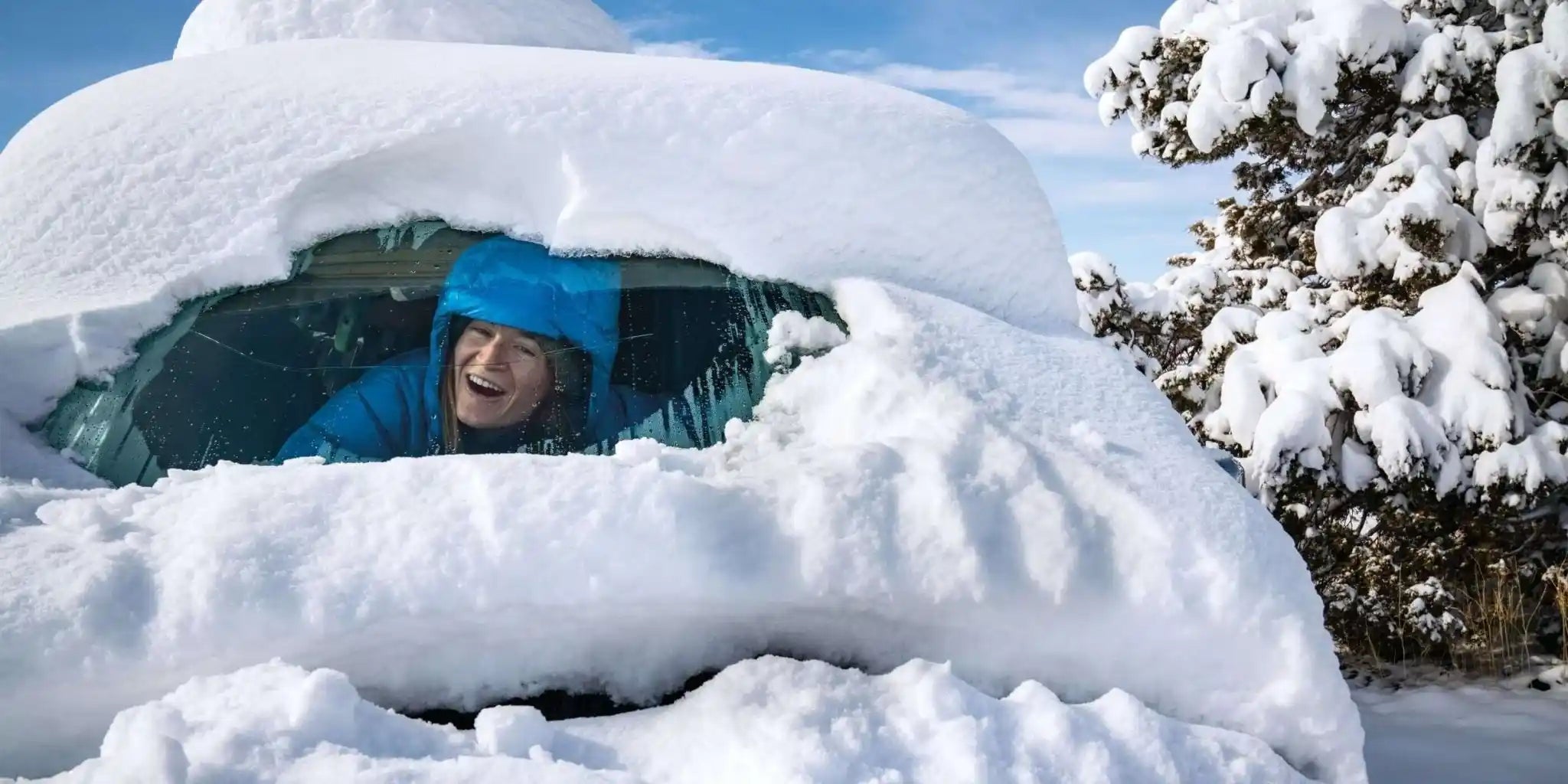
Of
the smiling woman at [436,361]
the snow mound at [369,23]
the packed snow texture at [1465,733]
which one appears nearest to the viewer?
the smiling woman at [436,361]

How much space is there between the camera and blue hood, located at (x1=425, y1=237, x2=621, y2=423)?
1703 millimetres

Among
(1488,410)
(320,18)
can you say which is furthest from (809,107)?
(1488,410)

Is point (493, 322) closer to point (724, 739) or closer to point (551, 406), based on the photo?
point (551, 406)

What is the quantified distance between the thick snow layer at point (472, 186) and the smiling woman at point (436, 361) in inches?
2.0

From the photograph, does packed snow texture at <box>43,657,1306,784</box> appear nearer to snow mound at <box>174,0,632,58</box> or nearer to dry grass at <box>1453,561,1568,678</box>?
snow mound at <box>174,0,632,58</box>

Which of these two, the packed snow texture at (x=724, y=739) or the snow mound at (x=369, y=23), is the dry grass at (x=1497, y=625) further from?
the snow mound at (x=369, y=23)

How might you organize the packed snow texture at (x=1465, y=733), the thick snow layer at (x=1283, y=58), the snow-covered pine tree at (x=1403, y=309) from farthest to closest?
the thick snow layer at (x=1283, y=58) < the snow-covered pine tree at (x=1403, y=309) < the packed snow texture at (x=1465, y=733)

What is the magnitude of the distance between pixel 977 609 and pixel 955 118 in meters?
1.11

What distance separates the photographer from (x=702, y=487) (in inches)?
52.4

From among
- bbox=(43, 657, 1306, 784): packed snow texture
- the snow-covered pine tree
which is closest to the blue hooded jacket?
bbox=(43, 657, 1306, 784): packed snow texture

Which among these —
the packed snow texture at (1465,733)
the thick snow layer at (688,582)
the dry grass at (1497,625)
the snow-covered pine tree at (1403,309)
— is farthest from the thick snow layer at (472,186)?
the dry grass at (1497,625)

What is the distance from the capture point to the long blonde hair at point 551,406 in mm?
1630

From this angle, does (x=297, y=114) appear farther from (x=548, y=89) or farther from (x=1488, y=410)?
(x=1488, y=410)

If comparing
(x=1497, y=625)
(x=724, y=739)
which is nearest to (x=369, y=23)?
(x=724, y=739)
